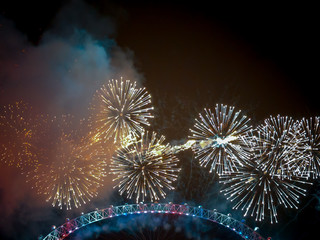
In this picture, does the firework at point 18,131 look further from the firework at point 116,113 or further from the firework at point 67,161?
the firework at point 116,113

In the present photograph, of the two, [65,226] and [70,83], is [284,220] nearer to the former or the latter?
[65,226]

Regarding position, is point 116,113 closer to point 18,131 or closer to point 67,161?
point 67,161

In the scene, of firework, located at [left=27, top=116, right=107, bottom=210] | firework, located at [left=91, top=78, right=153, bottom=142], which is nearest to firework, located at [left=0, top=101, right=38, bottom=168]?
firework, located at [left=27, top=116, right=107, bottom=210]

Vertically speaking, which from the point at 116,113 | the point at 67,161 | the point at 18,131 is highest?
the point at 116,113

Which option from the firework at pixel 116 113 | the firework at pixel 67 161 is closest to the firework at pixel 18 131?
the firework at pixel 67 161

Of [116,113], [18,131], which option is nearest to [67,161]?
[18,131]

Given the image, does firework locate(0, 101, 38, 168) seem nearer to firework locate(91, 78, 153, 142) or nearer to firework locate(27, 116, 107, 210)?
firework locate(27, 116, 107, 210)
